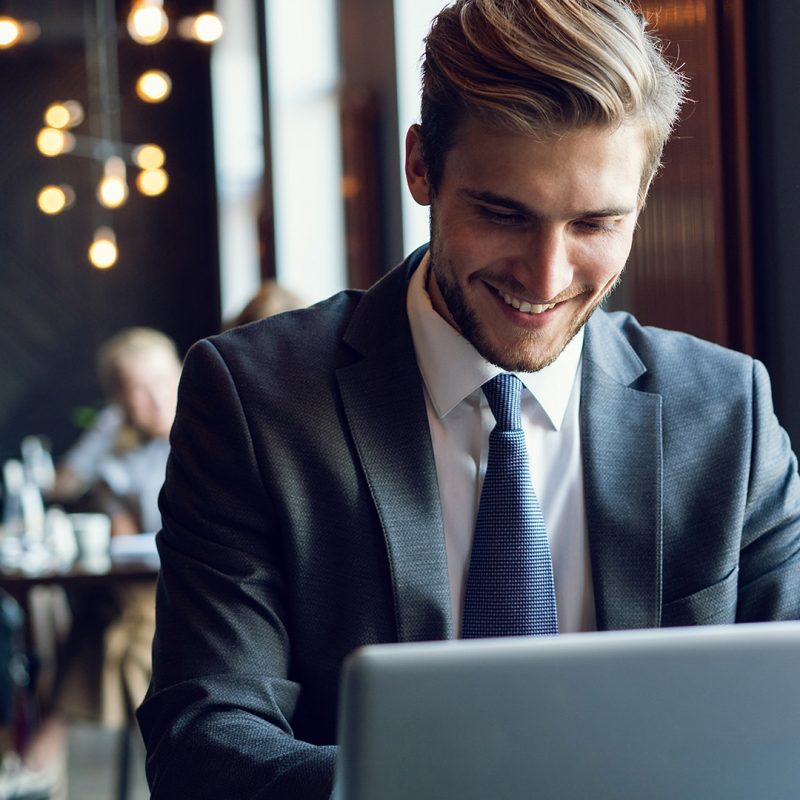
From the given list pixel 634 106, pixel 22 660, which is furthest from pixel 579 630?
pixel 22 660

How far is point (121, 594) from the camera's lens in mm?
4160

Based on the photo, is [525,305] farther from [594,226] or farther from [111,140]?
[111,140]

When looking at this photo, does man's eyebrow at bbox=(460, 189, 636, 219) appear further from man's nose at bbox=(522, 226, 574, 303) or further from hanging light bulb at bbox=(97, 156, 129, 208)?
hanging light bulb at bbox=(97, 156, 129, 208)

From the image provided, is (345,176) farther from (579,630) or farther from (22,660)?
(579,630)

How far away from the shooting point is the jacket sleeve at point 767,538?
4.72 ft

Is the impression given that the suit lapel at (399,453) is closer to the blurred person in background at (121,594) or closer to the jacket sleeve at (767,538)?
the jacket sleeve at (767,538)

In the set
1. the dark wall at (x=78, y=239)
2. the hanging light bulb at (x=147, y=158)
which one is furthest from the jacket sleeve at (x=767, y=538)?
the dark wall at (x=78, y=239)

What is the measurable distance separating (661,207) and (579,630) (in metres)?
0.91

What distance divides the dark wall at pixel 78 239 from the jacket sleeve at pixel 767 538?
7.15 m

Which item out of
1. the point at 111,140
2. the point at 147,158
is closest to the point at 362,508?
the point at 147,158

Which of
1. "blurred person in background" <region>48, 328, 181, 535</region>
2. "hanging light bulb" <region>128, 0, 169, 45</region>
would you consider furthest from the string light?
"blurred person in background" <region>48, 328, 181, 535</region>

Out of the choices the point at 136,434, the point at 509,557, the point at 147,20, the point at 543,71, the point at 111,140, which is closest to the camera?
the point at 543,71

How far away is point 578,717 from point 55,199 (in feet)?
24.6

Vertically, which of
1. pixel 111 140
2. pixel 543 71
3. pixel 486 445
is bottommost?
pixel 486 445
